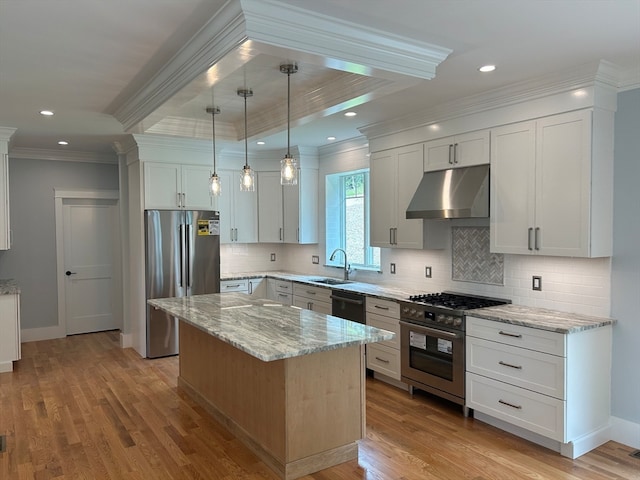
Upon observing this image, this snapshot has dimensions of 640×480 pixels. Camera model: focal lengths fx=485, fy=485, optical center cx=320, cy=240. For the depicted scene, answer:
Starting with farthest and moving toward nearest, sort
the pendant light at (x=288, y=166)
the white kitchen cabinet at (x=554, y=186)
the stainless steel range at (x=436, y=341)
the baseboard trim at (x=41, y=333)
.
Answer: the baseboard trim at (x=41, y=333)
the stainless steel range at (x=436, y=341)
the white kitchen cabinet at (x=554, y=186)
the pendant light at (x=288, y=166)

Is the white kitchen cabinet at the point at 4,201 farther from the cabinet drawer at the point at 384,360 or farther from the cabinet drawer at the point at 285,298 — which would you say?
the cabinet drawer at the point at 384,360

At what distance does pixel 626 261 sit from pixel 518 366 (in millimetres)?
1077

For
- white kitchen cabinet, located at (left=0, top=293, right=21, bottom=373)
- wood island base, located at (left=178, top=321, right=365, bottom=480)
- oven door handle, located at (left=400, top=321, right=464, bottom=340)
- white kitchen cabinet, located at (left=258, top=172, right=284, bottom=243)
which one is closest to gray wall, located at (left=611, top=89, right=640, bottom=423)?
oven door handle, located at (left=400, top=321, right=464, bottom=340)

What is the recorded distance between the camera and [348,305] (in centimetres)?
520

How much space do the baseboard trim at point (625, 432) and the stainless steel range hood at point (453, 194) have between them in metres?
1.81

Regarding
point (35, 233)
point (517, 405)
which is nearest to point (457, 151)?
point (517, 405)

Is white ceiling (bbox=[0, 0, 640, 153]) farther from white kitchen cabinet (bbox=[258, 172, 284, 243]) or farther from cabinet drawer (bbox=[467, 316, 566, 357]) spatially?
white kitchen cabinet (bbox=[258, 172, 284, 243])

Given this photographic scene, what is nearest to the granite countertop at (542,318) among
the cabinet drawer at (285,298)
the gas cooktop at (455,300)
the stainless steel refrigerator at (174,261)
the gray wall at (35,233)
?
the gas cooktop at (455,300)

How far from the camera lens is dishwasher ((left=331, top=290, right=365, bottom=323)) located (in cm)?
503

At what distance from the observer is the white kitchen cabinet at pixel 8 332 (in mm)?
5324

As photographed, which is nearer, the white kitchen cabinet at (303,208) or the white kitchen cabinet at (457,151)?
the white kitchen cabinet at (457,151)

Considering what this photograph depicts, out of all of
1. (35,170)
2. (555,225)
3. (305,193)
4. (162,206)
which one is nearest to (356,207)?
(305,193)

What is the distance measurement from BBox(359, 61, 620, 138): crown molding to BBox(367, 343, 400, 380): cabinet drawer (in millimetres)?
2193

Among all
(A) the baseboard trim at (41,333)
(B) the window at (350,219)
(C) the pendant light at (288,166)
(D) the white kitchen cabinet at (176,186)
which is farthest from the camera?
(A) the baseboard trim at (41,333)
